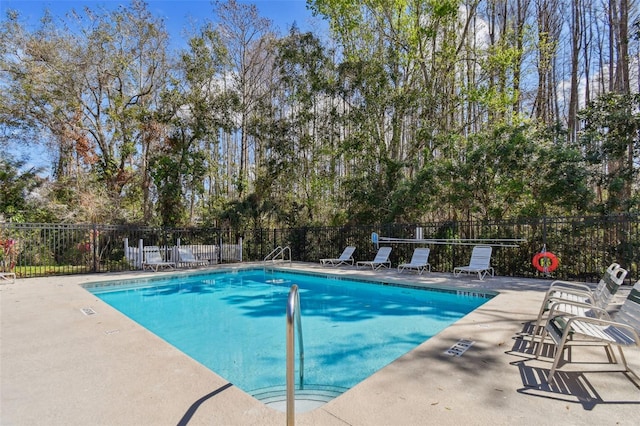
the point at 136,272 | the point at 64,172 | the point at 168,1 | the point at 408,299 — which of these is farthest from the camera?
the point at 64,172

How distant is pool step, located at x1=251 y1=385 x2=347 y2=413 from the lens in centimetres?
307

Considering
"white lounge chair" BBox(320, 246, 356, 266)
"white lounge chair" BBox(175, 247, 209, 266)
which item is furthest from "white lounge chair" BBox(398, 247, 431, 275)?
"white lounge chair" BBox(175, 247, 209, 266)

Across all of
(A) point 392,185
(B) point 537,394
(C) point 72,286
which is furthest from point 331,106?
(B) point 537,394

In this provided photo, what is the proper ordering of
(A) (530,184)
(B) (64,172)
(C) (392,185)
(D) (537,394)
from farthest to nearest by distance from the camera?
1. (B) (64,172)
2. (C) (392,185)
3. (A) (530,184)
4. (D) (537,394)

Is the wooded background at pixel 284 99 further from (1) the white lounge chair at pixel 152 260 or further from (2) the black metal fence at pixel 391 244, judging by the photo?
(1) the white lounge chair at pixel 152 260

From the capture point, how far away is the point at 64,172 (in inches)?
624

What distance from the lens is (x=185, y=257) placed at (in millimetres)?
12000

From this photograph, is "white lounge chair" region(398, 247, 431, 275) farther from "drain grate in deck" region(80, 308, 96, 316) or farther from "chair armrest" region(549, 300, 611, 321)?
"drain grate in deck" region(80, 308, 96, 316)

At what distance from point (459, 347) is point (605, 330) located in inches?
47.0

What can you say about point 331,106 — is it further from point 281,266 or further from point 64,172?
point 64,172

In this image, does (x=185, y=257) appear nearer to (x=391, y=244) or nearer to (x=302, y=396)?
(x=391, y=244)

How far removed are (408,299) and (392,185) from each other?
5837mm

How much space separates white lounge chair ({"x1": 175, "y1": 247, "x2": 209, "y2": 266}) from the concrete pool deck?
25.3 ft

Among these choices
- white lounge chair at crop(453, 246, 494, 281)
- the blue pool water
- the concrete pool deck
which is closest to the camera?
the concrete pool deck
